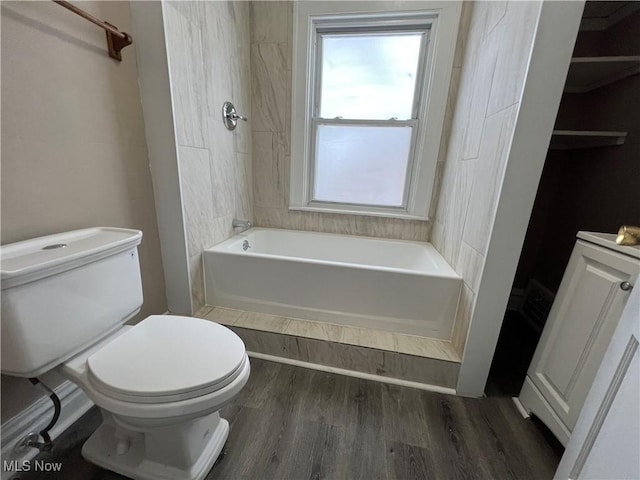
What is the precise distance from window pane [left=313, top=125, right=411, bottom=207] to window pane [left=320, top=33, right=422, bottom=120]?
5.2 inches

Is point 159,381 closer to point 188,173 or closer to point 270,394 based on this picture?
point 270,394

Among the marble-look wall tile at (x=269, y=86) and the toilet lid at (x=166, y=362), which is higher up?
the marble-look wall tile at (x=269, y=86)

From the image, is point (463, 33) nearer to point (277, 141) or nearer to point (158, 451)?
point (277, 141)

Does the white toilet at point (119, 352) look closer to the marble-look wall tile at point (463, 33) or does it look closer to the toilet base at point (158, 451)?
the toilet base at point (158, 451)

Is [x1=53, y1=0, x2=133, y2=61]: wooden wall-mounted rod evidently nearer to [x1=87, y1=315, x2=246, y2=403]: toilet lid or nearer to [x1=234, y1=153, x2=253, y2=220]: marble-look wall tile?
[x1=234, y1=153, x2=253, y2=220]: marble-look wall tile

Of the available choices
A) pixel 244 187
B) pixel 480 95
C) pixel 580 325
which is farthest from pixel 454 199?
pixel 244 187

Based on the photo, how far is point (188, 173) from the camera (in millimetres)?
1431

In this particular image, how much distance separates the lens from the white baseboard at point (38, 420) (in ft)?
2.81

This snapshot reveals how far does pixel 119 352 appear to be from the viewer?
820 mm

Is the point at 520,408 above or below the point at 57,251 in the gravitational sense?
below

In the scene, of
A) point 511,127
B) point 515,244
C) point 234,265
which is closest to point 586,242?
point 515,244

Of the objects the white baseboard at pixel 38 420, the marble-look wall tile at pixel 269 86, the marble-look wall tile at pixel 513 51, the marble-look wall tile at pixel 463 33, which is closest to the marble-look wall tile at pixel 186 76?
the marble-look wall tile at pixel 269 86

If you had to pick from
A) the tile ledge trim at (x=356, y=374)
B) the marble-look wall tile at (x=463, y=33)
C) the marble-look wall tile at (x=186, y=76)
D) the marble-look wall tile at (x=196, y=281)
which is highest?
the marble-look wall tile at (x=463, y=33)

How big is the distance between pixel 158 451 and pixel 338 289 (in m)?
1.01
